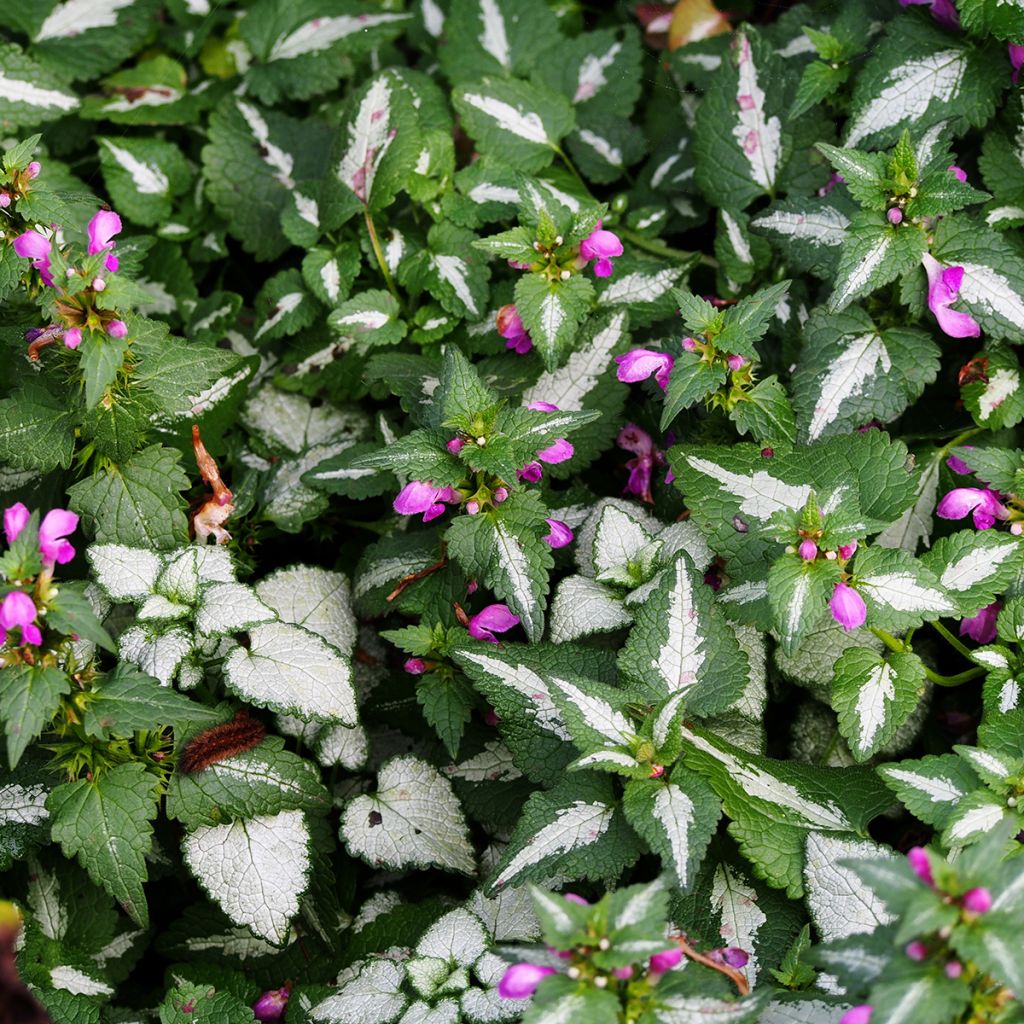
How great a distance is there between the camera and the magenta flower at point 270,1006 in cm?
216

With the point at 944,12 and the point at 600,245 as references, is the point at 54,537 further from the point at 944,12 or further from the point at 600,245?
the point at 944,12

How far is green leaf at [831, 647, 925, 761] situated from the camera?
2008 mm

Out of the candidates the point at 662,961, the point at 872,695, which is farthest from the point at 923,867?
the point at 872,695

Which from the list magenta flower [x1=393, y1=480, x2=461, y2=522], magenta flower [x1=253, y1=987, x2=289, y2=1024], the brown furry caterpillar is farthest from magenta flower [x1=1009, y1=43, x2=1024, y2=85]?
magenta flower [x1=253, y1=987, x2=289, y2=1024]

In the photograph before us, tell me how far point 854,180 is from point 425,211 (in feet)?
3.85

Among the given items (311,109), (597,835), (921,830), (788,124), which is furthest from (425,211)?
(921,830)

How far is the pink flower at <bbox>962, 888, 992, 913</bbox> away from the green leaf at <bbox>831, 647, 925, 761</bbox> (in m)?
0.62

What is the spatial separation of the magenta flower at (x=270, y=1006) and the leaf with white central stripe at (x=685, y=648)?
1.00 metres

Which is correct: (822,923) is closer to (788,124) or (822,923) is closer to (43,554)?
(43,554)

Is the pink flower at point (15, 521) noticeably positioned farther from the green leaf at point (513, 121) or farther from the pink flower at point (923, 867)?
the green leaf at point (513, 121)

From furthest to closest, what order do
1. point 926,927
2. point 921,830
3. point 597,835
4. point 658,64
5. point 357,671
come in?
point 658,64, point 357,671, point 921,830, point 597,835, point 926,927

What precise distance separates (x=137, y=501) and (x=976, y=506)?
176 centimetres

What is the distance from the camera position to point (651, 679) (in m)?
2.01

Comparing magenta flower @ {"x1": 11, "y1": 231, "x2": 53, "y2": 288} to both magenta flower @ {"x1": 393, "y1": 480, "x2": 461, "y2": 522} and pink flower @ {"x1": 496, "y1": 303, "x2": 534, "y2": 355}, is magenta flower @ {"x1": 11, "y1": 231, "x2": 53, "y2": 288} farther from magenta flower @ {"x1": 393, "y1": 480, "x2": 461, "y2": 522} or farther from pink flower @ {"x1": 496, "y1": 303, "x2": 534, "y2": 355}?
pink flower @ {"x1": 496, "y1": 303, "x2": 534, "y2": 355}
